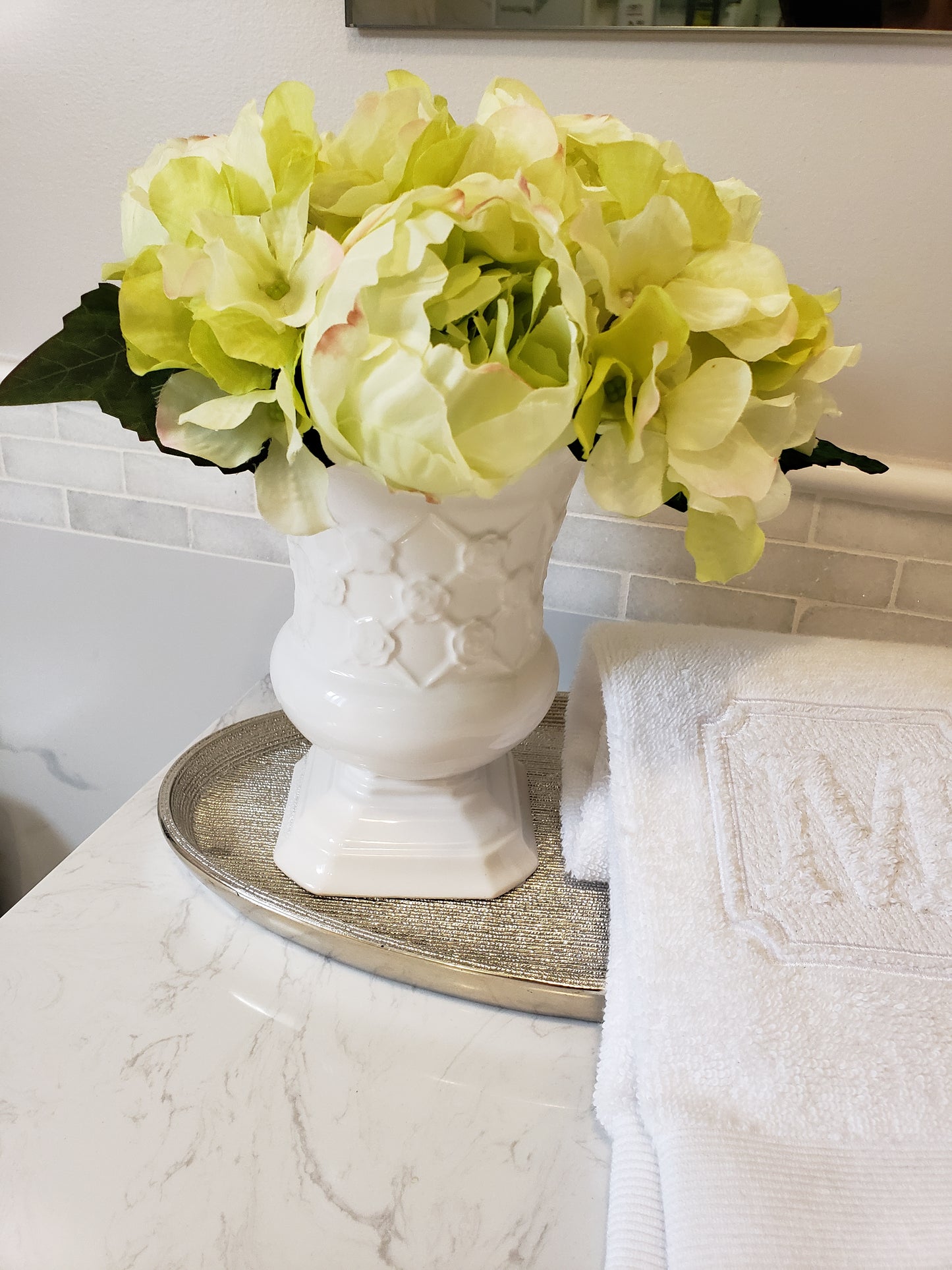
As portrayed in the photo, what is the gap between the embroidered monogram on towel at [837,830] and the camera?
0.41 m

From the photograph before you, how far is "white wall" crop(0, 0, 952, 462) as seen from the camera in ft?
1.86

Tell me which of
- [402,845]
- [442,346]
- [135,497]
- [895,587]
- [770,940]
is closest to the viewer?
[442,346]

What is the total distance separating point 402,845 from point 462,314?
297 millimetres

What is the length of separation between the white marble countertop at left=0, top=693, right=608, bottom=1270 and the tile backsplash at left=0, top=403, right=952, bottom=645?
1.14ft

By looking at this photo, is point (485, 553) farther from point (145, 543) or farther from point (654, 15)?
point (145, 543)

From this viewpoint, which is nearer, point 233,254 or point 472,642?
point 233,254

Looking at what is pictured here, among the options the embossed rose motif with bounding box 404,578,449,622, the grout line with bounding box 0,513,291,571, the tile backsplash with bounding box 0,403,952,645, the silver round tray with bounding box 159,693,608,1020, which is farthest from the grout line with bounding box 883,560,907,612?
the grout line with bounding box 0,513,291,571

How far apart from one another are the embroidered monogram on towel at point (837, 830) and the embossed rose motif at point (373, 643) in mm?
176

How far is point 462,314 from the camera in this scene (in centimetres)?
33

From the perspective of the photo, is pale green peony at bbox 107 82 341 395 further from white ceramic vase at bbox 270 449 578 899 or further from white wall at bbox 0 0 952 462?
white wall at bbox 0 0 952 462

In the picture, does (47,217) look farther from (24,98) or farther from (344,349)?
(344,349)

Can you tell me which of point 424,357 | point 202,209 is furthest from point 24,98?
point 424,357

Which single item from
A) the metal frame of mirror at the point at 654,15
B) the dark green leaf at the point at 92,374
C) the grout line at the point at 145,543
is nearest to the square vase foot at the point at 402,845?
the dark green leaf at the point at 92,374

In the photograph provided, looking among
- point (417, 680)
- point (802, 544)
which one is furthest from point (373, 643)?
point (802, 544)
